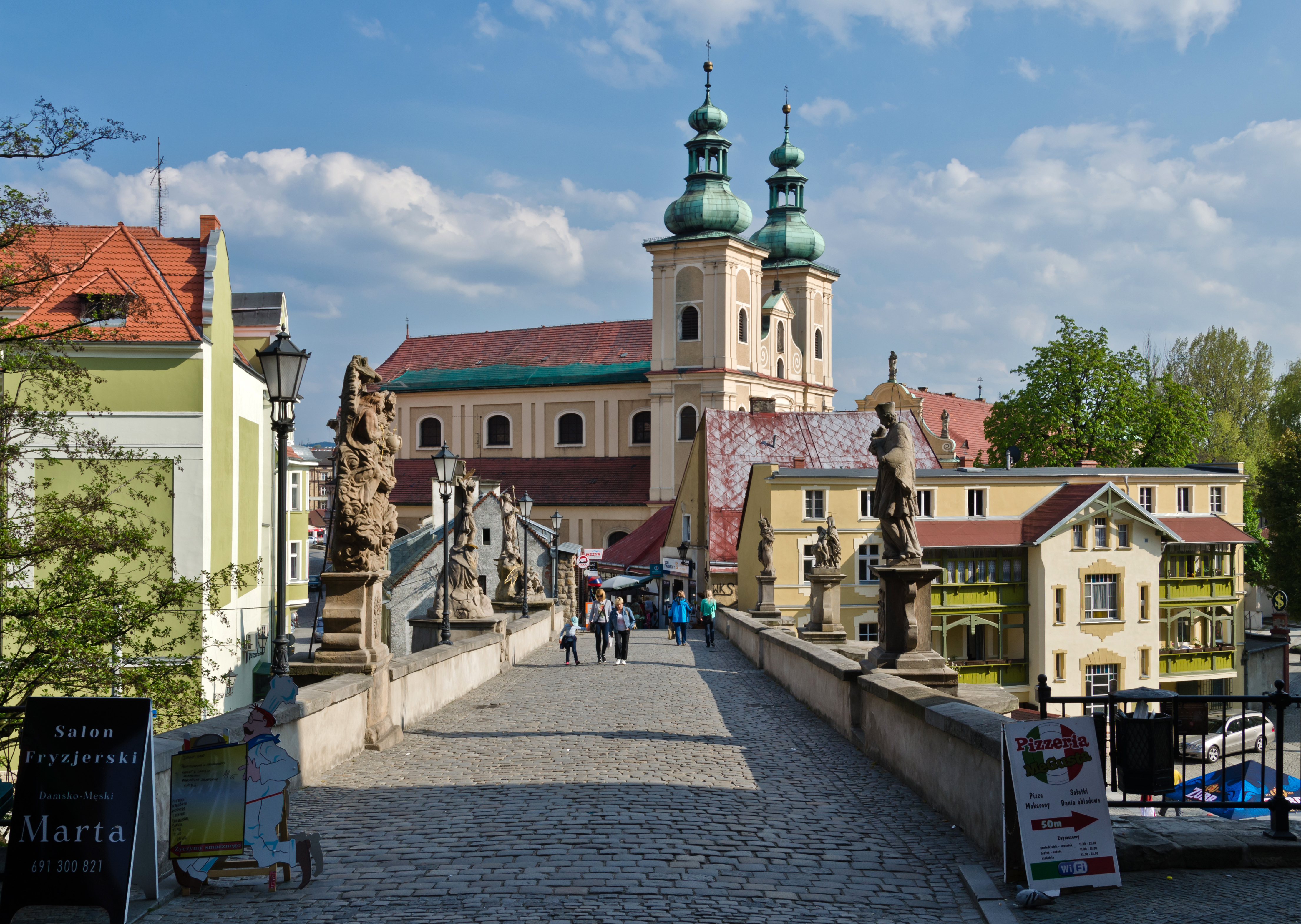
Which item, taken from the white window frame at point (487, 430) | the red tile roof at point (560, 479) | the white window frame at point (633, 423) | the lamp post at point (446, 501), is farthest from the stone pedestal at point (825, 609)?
the white window frame at point (487, 430)

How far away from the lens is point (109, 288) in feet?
80.9

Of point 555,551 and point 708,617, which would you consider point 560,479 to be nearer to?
point 555,551

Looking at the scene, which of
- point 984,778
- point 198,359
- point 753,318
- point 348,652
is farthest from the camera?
point 753,318

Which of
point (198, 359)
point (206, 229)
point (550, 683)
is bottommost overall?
point (550, 683)

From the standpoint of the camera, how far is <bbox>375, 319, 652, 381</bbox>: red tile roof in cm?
8388

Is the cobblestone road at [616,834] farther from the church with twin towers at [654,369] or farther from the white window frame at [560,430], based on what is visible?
the white window frame at [560,430]

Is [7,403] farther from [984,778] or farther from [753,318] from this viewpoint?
[753,318]

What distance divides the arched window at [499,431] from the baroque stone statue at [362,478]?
2838 inches

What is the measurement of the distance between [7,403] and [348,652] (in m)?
3.89

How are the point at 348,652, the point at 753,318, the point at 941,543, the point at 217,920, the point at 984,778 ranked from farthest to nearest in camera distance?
the point at 753,318 < the point at 941,543 < the point at 348,652 < the point at 984,778 < the point at 217,920

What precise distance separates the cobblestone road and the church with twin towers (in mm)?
49184

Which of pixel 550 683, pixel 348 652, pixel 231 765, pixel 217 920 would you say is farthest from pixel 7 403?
pixel 550 683

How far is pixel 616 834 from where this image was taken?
306 inches

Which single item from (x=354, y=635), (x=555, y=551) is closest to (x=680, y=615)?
(x=555, y=551)
